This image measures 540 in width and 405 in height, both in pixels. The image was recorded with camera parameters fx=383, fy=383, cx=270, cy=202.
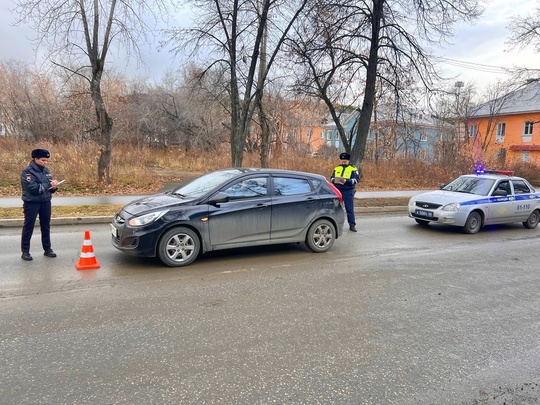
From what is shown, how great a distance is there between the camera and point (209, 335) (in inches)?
149

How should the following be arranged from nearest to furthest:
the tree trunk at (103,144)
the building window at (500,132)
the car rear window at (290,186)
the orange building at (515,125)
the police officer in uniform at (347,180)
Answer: the car rear window at (290,186) < the police officer in uniform at (347,180) < the tree trunk at (103,144) < the orange building at (515,125) < the building window at (500,132)

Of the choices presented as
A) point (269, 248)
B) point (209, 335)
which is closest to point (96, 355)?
point (209, 335)

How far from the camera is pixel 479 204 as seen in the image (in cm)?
994

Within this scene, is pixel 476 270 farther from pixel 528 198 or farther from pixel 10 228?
pixel 10 228

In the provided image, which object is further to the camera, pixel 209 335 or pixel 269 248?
pixel 269 248

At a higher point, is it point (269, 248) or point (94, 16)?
point (94, 16)

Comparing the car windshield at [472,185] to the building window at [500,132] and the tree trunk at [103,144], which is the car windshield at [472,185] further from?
the building window at [500,132]

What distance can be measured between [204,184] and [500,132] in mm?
53342

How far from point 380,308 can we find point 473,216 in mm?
6678

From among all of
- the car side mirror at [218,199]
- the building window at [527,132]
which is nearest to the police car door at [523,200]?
the car side mirror at [218,199]

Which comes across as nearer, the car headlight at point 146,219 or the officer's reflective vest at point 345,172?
the car headlight at point 146,219

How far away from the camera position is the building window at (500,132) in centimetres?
4903

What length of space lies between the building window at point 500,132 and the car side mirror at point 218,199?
52.6 meters

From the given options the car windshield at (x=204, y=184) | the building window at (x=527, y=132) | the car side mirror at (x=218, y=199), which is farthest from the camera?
the building window at (x=527, y=132)
